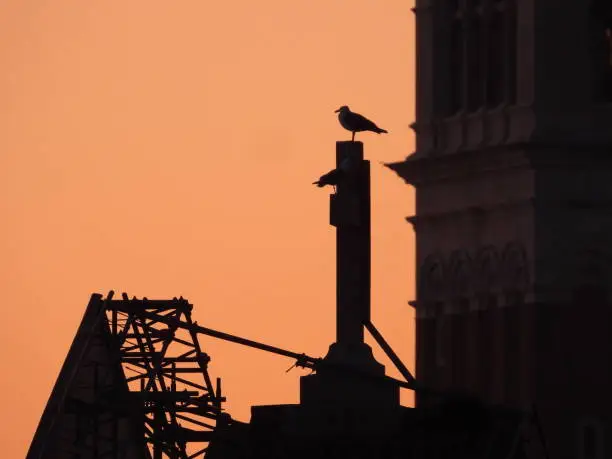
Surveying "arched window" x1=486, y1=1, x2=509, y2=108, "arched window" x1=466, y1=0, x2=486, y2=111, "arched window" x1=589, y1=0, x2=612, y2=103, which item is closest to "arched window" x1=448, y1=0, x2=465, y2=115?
"arched window" x1=466, y1=0, x2=486, y2=111

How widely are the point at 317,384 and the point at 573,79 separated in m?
52.5

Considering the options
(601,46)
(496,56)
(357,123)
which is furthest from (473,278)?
(357,123)

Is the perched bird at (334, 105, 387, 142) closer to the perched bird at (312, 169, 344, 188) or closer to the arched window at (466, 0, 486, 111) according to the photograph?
the perched bird at (312, 169, 344, 188)

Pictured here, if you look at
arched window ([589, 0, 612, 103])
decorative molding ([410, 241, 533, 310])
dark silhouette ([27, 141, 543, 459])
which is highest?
arched window ([589, 0, 612, 103])

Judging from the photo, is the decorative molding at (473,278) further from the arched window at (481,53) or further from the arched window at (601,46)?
the arched window at (601,46)

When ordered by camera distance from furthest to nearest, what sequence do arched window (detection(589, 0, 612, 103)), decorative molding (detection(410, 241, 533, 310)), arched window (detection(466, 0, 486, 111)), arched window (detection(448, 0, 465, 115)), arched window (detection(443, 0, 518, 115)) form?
arched window (detection(448, 0, 465, 115))
arched window (detection(466, 0, 486, 111))
arched window (detection(443, 0, 518, 115))
arched window (detection(589, 0, 612, 103))
decorative molding (detection(410, 241, 533, 310))

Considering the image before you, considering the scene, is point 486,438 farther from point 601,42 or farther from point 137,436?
point 601,42

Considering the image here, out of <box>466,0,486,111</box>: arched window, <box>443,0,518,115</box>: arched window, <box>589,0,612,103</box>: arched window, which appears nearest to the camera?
<box>589,0,612,103</box>: arched window

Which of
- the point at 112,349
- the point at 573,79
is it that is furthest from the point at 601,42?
the point at 112,349

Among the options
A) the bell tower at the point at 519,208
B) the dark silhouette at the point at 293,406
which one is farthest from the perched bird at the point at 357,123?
the bell tower at the point at 519,208

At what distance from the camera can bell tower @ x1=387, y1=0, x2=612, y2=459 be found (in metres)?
162

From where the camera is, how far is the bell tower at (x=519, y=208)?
161625 millimetres

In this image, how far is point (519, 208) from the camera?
164m

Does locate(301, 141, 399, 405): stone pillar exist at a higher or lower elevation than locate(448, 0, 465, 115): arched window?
lower
